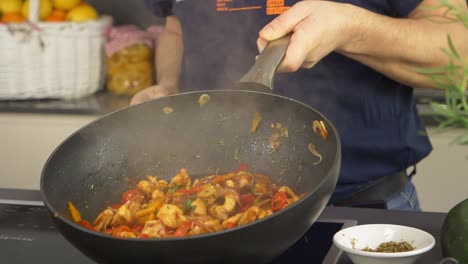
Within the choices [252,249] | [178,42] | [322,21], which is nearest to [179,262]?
[252,249]

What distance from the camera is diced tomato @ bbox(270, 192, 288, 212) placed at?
1.15 meters

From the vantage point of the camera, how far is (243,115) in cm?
132

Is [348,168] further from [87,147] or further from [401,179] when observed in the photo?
[87,147]

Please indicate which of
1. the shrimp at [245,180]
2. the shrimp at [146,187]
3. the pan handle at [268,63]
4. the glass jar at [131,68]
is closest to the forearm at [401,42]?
the pan handle at [268,63]

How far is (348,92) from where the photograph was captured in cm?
166

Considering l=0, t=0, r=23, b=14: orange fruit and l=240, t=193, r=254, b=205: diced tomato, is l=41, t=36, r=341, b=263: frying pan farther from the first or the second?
l=0, t=0, r=23, b=14: orange fruit

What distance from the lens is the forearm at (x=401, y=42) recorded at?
153cm

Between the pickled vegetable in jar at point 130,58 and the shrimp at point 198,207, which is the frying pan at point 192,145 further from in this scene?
the pickled vegetable in jar at point 130,58

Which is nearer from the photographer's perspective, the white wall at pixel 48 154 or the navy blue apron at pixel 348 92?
the navy blue apron at pixel 348 92

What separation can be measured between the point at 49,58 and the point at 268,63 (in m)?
1.65

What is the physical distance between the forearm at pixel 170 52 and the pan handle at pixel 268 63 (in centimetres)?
71

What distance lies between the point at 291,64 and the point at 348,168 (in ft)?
1.59

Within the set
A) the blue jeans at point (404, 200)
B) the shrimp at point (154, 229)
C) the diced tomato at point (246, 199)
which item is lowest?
the blue jeans at point (404, 200)

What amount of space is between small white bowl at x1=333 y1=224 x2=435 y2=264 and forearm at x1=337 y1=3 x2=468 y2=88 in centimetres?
46
